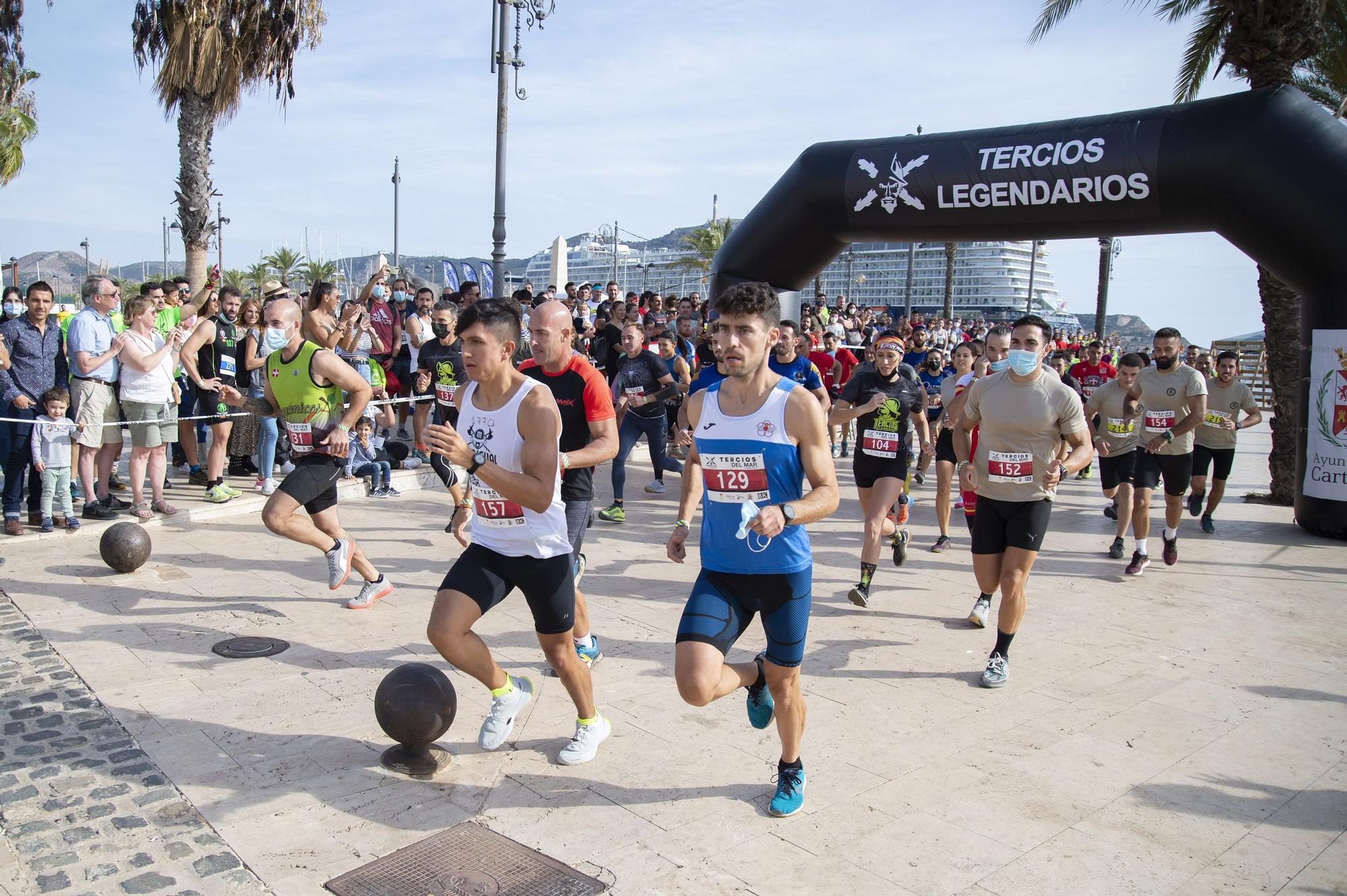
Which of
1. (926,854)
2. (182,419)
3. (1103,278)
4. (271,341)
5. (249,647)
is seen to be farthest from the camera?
(1103,278)

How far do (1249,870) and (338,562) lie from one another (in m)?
5.38

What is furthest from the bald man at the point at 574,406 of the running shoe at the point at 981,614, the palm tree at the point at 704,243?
the palm tree at the point at 704,243

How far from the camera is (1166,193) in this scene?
964cm

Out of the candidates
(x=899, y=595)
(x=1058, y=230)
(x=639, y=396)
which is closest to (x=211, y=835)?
(x=899, y=595)

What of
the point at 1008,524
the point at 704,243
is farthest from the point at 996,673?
the point at 704,243

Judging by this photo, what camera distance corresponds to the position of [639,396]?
33.2 feet

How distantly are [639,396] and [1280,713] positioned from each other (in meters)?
6.48

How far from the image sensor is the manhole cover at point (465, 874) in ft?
10.9

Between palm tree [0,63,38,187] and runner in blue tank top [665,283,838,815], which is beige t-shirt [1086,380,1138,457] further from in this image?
palm tree [0,63,38,187]

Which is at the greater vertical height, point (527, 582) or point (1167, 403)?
point (1167, 403)

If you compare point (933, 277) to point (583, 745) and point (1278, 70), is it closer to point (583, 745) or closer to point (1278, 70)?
point (1278, 70)

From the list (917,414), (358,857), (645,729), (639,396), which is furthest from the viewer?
(639,396)

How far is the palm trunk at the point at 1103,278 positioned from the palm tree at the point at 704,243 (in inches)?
1086

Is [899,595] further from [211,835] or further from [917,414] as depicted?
[211,835]
